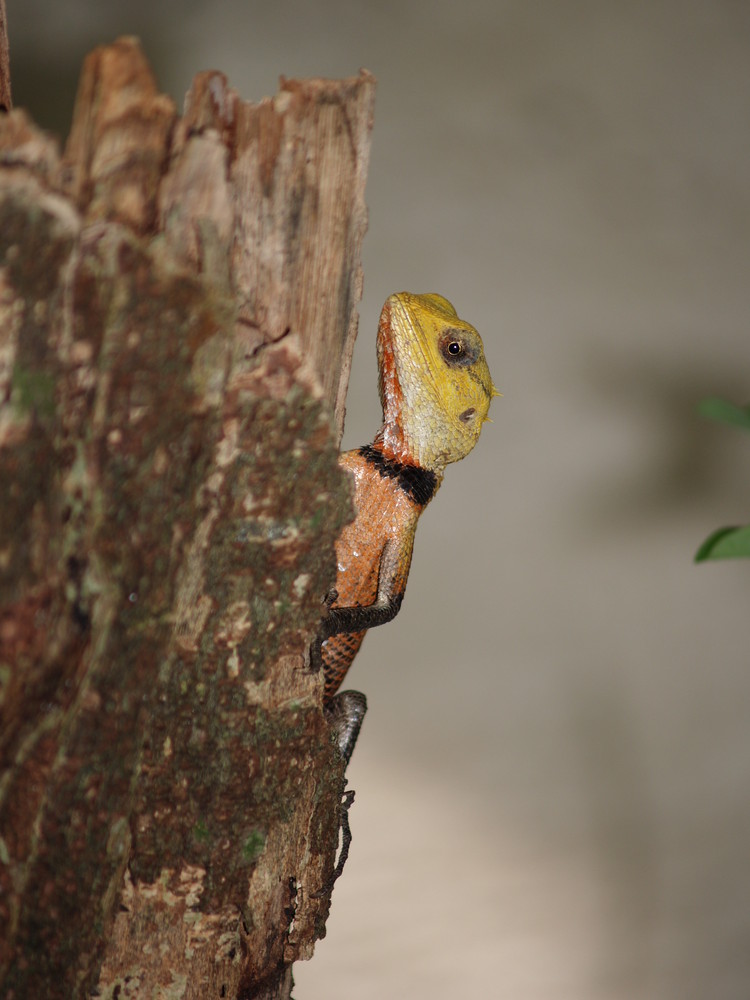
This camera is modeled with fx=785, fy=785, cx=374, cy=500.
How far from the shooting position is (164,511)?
3.66 ft

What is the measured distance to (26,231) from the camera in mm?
986

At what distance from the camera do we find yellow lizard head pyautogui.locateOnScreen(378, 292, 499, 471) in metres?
1.76

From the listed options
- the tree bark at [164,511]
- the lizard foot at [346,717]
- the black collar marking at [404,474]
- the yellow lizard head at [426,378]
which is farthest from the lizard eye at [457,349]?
the lizard foot at [346,717]

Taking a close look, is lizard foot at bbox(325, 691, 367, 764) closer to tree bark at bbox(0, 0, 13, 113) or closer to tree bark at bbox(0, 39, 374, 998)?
tree bark at bbox(0, 39, 374, 998)

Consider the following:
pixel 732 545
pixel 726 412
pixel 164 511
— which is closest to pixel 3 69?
pixel 164 511

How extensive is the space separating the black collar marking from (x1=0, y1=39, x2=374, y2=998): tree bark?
452 millimetres

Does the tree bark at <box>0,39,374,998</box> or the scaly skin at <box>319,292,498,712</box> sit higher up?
the scaly skin at <box>319,292,498,712</box>

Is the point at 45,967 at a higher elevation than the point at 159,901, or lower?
lower

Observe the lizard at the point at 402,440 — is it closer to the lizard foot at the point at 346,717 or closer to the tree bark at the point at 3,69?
the lizard foot at the point at 346,717

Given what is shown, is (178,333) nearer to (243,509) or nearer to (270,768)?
(243,509)

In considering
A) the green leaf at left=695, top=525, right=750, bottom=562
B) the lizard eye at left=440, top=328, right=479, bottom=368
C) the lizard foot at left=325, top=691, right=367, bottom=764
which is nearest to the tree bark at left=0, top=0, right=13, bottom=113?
the lizard eye at left=440, top=328, right=479, bottom=368

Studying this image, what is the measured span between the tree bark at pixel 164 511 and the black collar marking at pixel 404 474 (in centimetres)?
45

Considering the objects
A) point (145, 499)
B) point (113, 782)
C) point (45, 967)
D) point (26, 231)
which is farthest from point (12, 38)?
point (45, 967)

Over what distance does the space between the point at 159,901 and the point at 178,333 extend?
35.7 inches
